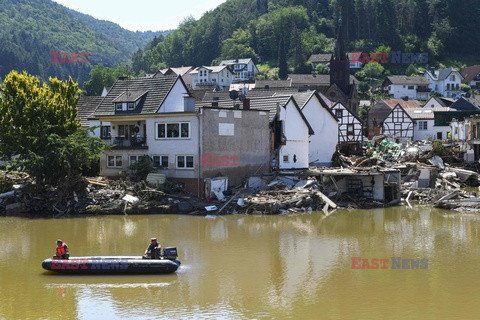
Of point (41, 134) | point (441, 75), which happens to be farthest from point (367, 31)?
point (41, 134)

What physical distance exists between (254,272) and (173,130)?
20.1 meters

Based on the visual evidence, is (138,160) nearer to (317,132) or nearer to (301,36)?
(317,132)

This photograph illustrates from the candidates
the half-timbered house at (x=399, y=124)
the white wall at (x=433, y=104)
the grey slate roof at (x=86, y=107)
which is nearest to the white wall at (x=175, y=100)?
the grey slate roof at (x=86, y=107)

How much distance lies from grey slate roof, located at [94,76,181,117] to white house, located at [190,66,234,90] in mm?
93981

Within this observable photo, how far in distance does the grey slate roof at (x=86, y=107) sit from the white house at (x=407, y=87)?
8464 cm

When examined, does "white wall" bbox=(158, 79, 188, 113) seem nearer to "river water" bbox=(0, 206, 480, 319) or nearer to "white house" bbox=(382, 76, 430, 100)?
"river water" bbox=(0, 206, 480, 319)

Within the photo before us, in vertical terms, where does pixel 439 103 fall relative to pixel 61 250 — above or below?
above

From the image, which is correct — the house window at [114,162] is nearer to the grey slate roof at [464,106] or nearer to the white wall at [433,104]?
the grey slate roof at [464,106]

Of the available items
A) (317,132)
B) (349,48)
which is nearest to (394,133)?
(317,132)

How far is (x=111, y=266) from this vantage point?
901 inches

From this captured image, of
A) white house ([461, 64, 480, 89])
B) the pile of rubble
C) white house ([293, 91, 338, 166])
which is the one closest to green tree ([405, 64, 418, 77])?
white house ([461, 64, 480, 89])

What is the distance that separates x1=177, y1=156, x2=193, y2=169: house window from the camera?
41.1 metres

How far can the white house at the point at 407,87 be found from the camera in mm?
127419

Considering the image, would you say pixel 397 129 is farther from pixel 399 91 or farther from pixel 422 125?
pixel 399 91
